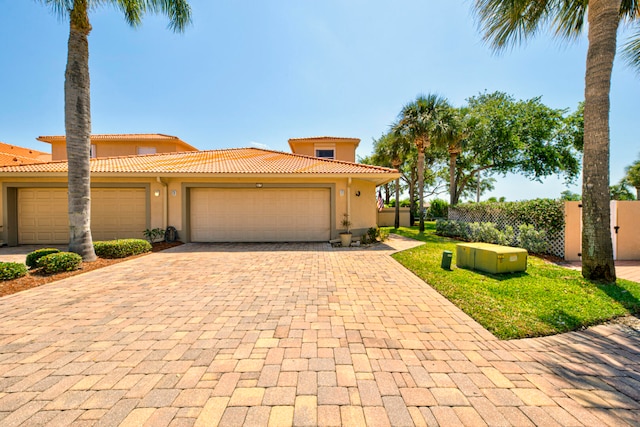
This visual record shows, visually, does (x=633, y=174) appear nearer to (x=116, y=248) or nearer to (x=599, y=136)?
(x=599, y=136)

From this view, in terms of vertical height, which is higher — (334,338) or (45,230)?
(45,230)

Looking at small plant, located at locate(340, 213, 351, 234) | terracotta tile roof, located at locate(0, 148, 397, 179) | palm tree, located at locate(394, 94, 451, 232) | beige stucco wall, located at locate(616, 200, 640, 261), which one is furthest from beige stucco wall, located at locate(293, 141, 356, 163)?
beige stucco wall, located at locate(616, 200, 640, 261)

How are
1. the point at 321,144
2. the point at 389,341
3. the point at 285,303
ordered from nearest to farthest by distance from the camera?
1. the point at 389,341
2. the point at 285,303
3. the point at 321,144

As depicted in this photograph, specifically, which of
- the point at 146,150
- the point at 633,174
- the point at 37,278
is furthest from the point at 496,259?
the point at 633,174

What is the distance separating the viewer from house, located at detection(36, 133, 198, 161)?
1891 cm

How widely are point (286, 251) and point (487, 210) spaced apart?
9.74m

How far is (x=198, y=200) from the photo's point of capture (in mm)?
11258

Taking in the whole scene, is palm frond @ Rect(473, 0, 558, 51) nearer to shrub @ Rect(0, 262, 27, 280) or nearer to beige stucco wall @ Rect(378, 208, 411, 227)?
shrub @ Rect(0, 262, 27, 280)

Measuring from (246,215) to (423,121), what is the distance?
460 inches

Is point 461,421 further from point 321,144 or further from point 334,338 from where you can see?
point 321,144

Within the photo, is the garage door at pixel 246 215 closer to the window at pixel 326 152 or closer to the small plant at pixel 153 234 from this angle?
the small plant at pixel 153 234

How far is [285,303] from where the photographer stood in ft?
14.1

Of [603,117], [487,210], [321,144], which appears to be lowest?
[487,210]

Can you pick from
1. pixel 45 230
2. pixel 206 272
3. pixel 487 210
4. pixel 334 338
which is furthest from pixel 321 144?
pixel 334 338
